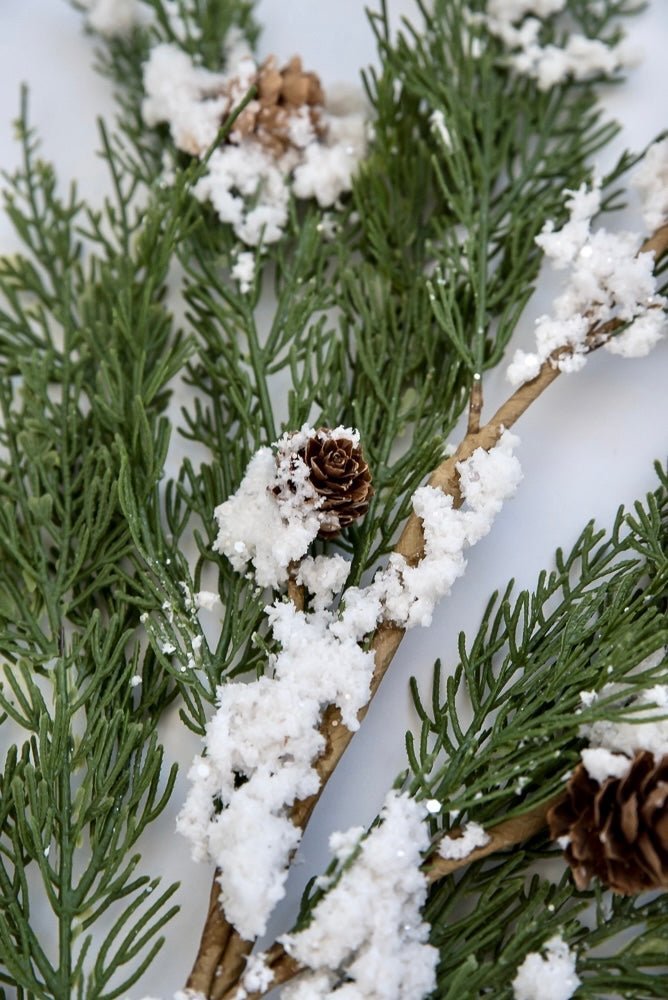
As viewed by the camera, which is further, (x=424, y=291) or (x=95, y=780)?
(x=424, y=291)

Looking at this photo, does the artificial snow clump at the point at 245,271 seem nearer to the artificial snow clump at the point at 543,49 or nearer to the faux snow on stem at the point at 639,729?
the artificial snow clump at the point at 543,49

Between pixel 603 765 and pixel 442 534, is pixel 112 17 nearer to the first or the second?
pixel 442 534

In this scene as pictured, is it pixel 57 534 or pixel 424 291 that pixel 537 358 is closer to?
pixel 424 291

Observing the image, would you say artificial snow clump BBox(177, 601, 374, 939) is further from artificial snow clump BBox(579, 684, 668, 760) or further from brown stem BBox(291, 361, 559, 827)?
artificial snow clump BBox(579, 684, 668, 760)

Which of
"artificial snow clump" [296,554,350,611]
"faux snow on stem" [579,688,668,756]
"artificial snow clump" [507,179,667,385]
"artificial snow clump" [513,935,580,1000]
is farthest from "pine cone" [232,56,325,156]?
"artificial snow clump" [513,935,580,1000]

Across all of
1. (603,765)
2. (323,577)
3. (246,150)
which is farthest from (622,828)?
(246,150)

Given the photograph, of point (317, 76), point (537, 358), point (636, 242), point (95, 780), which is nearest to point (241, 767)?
point (95, 780)

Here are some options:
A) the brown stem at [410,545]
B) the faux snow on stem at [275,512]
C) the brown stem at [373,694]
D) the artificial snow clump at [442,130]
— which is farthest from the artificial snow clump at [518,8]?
the faux snow on stem at [275,512]
